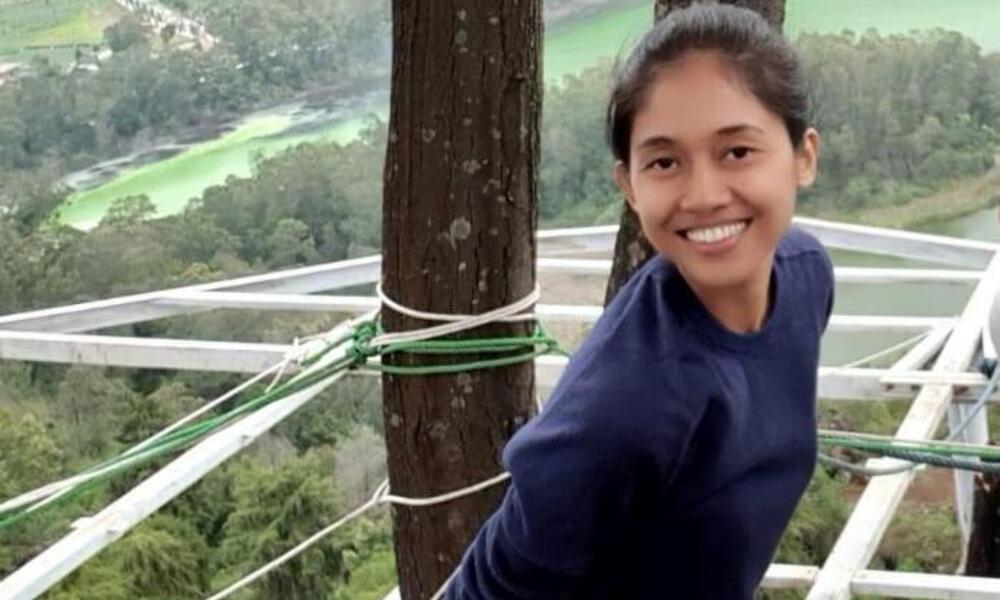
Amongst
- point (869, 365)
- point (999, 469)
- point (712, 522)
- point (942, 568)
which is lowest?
point (942, 568)

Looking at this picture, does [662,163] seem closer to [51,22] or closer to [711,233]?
[711,233]

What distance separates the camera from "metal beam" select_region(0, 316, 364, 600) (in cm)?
212

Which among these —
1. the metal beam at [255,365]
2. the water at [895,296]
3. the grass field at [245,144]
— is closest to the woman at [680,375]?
the metal beam at [255,365]

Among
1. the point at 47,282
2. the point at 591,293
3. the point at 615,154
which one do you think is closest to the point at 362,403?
the point at 591,293

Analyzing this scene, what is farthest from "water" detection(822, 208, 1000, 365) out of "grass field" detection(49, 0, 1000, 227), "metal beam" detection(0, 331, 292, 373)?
"metal beam" detection(0, 331, 292, 373)

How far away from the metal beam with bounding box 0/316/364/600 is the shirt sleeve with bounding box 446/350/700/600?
0.83 meters

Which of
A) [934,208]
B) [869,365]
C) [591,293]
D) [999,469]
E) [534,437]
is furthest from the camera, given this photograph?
[934,208]

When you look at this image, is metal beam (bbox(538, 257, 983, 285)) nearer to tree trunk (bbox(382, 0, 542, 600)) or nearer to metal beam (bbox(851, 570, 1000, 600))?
metal beam (bbox(851, 570, 1000, 600))

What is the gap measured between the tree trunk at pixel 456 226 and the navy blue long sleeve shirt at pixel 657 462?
555 millimetres

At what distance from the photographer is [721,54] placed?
3.49 feet

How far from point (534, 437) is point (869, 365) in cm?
275

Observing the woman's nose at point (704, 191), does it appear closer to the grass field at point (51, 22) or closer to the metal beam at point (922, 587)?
the metal beam at point (922, 587)

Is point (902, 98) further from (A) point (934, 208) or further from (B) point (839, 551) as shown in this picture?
(B) point (839, 551)

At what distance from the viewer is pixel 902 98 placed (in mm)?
4527
